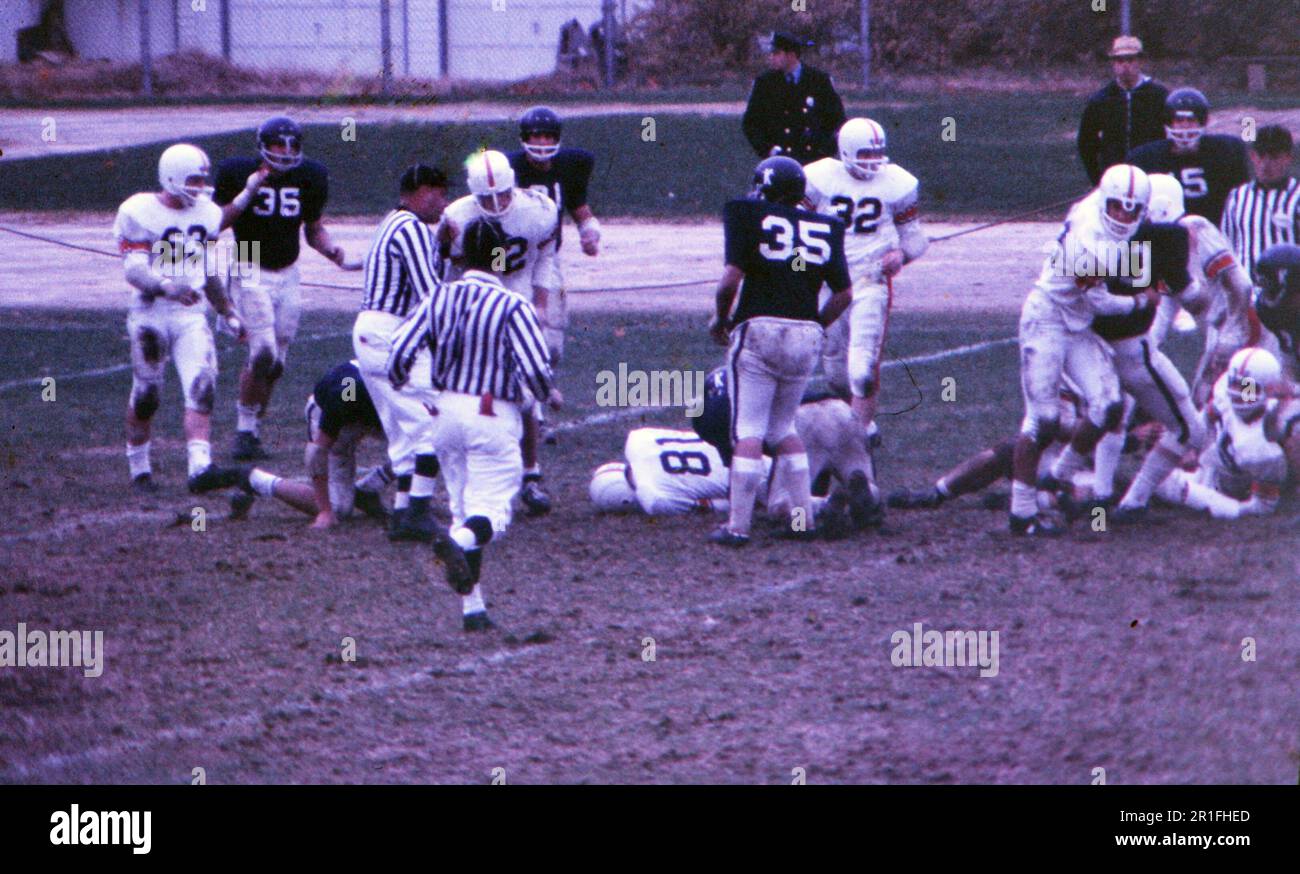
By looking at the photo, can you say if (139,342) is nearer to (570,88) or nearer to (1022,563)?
(1022,563)

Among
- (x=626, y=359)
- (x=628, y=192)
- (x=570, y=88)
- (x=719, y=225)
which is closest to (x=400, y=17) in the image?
(x=570, y=88)

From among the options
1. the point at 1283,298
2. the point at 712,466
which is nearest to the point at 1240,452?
the point at 1283,298

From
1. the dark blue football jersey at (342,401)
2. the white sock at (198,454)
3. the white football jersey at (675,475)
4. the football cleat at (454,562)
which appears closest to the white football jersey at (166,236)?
the white sock at (198,454)

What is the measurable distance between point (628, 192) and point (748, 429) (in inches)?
621

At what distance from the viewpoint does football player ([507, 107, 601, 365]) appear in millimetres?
10977

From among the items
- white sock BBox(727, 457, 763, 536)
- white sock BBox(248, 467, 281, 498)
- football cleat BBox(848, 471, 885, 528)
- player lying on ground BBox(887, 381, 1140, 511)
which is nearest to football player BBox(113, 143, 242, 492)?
white sock BBox(248, 467, 281, 498)

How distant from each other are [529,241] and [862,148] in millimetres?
2019

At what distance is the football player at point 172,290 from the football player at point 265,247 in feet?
2.47

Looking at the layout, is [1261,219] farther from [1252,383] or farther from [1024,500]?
[1024,500]

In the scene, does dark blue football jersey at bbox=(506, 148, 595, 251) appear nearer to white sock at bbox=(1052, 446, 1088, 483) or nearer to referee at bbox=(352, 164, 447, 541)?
referee at bbox=(352, 164, 447, 541)

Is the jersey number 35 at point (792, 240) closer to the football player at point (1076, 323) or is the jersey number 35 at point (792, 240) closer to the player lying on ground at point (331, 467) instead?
the football player at point (1076, 323)

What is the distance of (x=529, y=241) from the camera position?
10.6m

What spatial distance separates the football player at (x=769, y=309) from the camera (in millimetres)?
9055

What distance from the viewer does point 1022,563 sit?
343 inches
